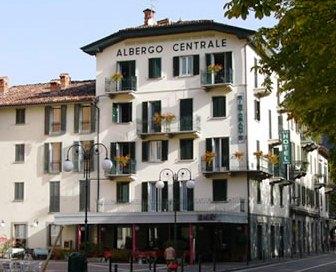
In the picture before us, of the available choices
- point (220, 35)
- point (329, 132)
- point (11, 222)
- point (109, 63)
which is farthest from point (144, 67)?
point (329, 132)

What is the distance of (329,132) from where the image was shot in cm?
1797

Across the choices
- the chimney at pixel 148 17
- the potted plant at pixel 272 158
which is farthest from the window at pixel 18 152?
the potted plant at pixel 272 158

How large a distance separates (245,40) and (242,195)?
1045cm

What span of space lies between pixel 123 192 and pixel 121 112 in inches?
225

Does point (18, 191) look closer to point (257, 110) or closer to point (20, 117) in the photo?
point (20, 117)

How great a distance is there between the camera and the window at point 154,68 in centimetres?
4946

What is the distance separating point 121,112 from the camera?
50.1 m

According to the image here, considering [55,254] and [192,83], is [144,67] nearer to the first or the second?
[192,83]

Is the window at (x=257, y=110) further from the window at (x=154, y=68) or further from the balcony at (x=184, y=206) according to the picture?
the window at (x=154, y=68)

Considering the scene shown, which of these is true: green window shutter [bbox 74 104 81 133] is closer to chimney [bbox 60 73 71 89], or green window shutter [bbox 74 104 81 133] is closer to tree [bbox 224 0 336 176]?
chimney [bbox 60 73 71 89]

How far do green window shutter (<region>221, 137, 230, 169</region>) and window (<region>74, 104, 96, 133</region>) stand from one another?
10.0 m

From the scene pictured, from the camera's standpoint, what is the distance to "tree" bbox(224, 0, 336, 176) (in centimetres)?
1362

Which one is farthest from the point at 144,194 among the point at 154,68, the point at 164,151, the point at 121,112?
the point at 154,68

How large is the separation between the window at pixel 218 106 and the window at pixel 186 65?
2.32m
